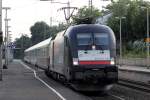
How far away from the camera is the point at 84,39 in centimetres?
2348

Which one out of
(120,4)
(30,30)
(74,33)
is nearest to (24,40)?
(30,30)

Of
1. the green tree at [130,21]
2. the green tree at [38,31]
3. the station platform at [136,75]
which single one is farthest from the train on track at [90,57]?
the green tree at [38,31]

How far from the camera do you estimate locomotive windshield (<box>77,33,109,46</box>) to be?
2336 cm

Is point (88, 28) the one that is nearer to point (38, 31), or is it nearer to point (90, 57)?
point (90, 57)

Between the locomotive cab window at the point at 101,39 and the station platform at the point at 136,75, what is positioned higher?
the locomotive cab window at the point at 101,39

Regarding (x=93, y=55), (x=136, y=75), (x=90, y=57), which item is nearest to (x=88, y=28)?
(x=93, y=55)

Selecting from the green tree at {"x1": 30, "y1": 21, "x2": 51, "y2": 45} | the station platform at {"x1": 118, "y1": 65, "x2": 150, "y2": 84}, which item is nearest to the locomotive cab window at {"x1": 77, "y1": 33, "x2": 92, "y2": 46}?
the station platform at {"x1": 118, "y1": 65, "x2": 150, "y2": 84}

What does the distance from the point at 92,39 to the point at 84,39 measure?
377 mm

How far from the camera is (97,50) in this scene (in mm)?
23125

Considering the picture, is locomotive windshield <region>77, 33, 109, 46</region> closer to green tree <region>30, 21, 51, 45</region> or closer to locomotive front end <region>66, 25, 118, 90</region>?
locomotive front end <region>66, 25, 118, 90</region>

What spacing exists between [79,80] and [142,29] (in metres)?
69.9

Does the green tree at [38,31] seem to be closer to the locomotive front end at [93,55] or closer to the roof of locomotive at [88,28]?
the roof of locomotive at [88,28]

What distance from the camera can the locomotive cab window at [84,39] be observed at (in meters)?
23.4

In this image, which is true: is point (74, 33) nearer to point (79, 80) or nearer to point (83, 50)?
point (83, 50)
